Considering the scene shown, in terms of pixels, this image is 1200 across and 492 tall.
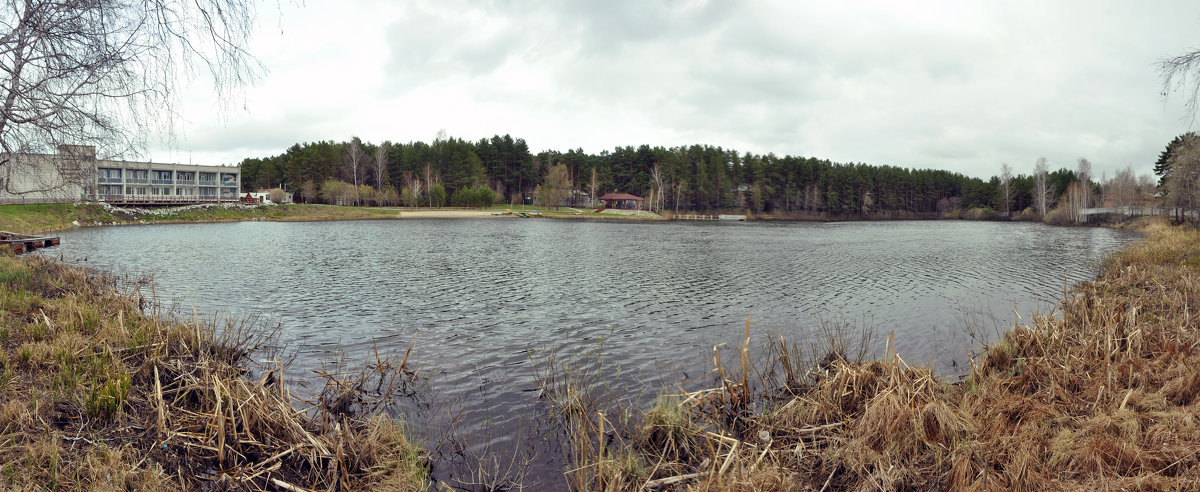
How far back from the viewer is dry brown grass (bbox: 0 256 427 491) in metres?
5.42

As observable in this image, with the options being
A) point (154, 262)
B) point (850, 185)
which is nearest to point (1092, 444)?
point (154, 262)

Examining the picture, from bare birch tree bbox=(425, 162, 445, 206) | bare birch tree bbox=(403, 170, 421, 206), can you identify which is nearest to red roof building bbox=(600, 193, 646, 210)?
bare birch tree bbox=(425, 162, 445, 206)

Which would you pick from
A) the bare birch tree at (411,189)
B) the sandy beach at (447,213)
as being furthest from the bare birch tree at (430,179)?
the sandy beach at (447,213)

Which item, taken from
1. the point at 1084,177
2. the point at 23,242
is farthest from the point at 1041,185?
the point at 23,242

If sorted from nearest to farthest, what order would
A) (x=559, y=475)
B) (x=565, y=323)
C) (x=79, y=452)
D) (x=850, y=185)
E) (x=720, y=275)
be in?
(x=79, y=452) → (x=559, y=475) → (x=565, y=323) → (x=720, y=275) → (x=850, y=185)

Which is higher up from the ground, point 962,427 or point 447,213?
point 447,213

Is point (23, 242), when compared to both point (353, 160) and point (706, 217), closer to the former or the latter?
point (353, 160)

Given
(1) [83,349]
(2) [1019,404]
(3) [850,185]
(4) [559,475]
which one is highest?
(3) [850,185]

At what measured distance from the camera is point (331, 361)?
11859mm

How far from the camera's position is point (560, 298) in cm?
2075

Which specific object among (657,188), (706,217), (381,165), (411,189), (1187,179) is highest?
(381,165)

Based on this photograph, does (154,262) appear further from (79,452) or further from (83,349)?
(79,452)

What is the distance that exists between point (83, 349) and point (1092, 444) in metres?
14.1

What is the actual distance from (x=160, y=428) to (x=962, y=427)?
1004 cm
